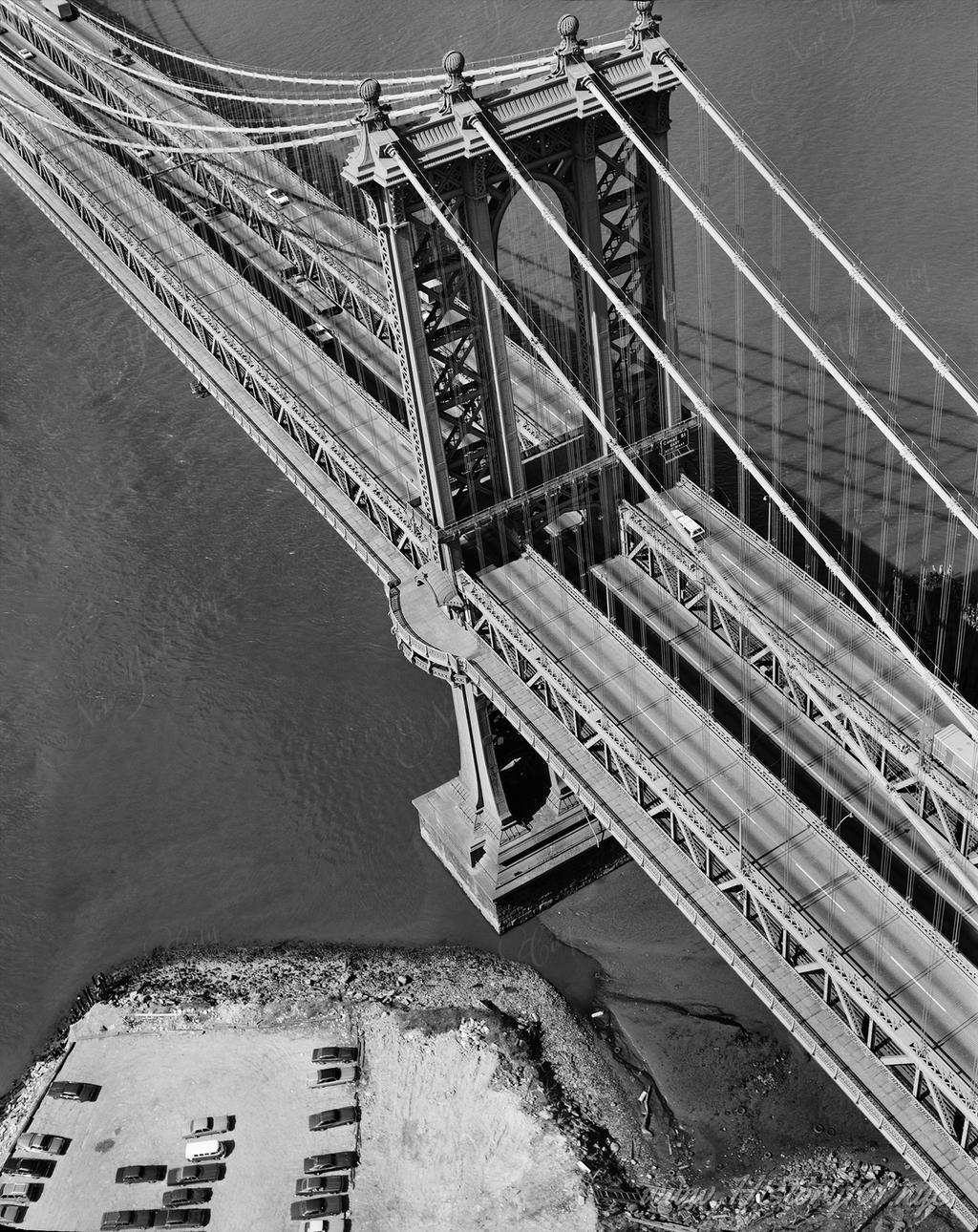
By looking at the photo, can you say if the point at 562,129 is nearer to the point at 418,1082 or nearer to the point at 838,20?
the point at 418,1082

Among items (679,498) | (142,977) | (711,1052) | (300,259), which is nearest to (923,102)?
(300,259)

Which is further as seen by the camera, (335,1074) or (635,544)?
(635,544)

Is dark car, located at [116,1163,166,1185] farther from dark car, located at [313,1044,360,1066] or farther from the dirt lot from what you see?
the dirt lot

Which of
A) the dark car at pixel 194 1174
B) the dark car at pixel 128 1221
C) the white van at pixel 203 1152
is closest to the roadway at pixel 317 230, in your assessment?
the white van at pixel 203 1152

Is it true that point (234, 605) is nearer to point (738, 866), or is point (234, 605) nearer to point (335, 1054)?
point (335, 1054)

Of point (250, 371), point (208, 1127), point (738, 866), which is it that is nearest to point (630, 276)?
point (250, 371)

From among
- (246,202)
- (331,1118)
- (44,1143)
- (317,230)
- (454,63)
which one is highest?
(246,202)
